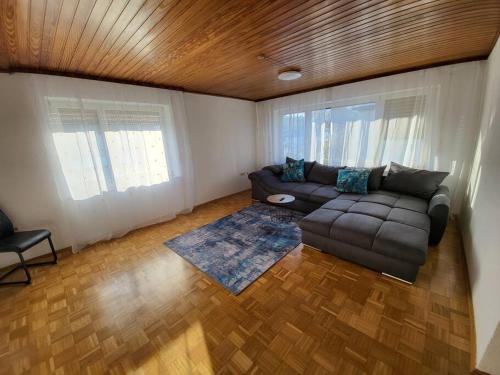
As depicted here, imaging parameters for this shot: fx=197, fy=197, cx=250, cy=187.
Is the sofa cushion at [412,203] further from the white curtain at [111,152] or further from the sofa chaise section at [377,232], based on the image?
the white curtain at [111,152]

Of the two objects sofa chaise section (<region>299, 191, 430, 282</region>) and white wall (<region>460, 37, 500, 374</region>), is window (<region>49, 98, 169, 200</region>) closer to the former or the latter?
sofa chaise section (<region>299, 191, 430, 282</region>)

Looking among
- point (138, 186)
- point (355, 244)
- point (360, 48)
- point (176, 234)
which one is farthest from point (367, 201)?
point (138, 186)

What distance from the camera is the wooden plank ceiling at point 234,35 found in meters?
1.31

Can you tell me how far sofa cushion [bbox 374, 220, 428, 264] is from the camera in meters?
1.71

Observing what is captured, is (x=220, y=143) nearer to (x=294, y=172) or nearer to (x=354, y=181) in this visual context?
(x=294, y=172)

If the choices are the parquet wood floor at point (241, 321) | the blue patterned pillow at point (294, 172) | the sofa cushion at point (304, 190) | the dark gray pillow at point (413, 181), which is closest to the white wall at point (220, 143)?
the blue patterned pillow at point (294, 172)

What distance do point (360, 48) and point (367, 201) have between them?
1.81 m

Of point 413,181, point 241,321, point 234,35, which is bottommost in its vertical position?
point 241,321

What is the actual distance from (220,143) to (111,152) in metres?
2.04

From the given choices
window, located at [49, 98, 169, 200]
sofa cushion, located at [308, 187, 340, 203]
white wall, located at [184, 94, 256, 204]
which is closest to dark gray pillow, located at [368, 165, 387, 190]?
sofa cushion, located at [308, 187, 340, 203]

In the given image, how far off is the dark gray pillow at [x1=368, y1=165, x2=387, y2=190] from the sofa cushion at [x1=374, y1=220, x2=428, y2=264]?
116cm

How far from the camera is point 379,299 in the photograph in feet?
5.52

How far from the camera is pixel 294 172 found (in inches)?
155

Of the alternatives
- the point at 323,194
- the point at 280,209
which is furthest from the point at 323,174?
the point at 280,209
